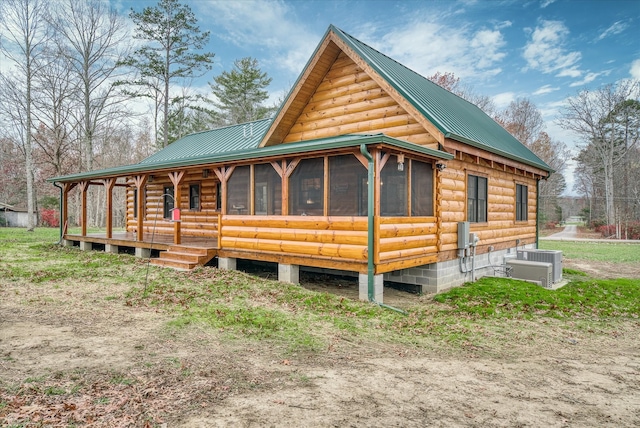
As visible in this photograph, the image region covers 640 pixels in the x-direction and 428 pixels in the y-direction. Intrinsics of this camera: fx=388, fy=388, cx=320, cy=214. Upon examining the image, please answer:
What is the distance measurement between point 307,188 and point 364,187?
1411mm

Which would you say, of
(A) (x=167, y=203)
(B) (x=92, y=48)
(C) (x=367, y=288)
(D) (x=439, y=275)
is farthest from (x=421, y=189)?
(B) (x=92, y=48)

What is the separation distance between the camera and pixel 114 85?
28.7 m

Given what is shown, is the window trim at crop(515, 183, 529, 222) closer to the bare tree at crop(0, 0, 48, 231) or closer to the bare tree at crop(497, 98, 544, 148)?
the bare tree at crop(497, 98, 544, 148)

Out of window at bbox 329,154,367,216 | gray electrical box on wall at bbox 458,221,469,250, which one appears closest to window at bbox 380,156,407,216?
window at bbox 329,154,367,216

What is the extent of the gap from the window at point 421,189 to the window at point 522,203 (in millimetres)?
6250

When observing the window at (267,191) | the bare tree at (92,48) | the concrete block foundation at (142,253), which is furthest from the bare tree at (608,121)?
the bare tree at (92,48)

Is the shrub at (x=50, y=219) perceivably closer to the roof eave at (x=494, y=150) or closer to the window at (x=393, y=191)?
the window at (x=393, y=191)

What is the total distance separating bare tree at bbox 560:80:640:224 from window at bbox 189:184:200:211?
111 ft

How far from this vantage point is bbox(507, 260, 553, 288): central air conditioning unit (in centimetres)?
1045

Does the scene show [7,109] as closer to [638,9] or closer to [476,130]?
[476,130]

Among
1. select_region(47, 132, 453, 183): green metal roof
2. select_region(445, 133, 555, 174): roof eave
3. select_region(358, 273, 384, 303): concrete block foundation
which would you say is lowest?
select_region(358, 273, 384, 303): concrete block foundation

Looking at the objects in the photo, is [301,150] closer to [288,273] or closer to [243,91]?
[288,273]

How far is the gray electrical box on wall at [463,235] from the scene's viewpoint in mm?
10133

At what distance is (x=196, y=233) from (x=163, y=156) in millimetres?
5662
